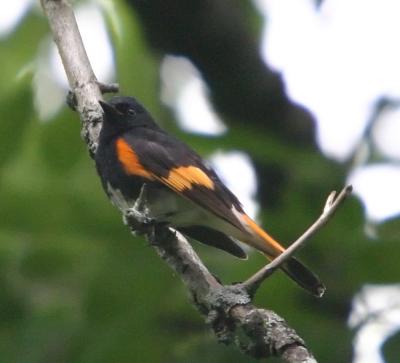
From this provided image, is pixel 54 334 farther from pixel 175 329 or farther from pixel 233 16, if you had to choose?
pixel 233 16

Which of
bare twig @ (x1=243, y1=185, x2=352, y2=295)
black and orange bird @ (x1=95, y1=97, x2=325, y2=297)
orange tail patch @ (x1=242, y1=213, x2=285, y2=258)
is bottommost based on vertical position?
bare twig @ (x1=243, y1=185, x2=352, y2=295)

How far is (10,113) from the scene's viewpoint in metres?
2.12

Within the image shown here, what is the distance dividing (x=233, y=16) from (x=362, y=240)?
1.23 m

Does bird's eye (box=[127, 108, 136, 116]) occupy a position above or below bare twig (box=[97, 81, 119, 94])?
above

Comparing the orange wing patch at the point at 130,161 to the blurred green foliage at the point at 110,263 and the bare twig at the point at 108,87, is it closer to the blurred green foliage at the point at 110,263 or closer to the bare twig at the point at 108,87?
the bare twig at the point at 108,87

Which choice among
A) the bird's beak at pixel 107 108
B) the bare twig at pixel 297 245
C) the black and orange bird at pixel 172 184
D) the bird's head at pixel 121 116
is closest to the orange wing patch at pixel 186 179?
the black and orange bird at pixel 172 184

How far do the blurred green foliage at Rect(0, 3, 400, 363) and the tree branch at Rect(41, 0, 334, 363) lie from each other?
0.04 meters

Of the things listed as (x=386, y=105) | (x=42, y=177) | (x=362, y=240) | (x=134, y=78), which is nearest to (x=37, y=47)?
(x=134, y=78)

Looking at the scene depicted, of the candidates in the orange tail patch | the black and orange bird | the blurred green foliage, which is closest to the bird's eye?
the black and orange bird

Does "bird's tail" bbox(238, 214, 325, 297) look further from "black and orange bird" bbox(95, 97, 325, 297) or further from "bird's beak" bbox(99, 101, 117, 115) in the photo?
"bird's beak" bbox(99, 101, 117, 115)

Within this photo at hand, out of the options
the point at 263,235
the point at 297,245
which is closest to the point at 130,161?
the point at 263,235

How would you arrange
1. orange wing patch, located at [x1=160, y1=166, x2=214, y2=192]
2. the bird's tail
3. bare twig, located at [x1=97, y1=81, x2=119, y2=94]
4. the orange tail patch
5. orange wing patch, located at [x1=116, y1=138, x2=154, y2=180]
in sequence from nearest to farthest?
the bird's tail
the orange tail patch
bare twig, located at [x1=97, y1=81, x2=119, y2=94]
orange wing patch, located at [x1=160, y1=166, x2=214, y2=192]
orange wing patch, located at [x1=116, y1=138, x2=154, y2=180]

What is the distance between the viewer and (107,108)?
3186mm

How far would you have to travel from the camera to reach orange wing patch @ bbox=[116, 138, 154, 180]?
3.11 metres
